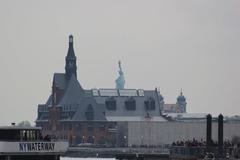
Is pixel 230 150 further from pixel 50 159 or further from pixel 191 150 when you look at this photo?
pixel 50 159

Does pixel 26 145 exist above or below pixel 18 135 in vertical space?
below

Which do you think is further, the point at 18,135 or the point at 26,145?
the point at 18,135

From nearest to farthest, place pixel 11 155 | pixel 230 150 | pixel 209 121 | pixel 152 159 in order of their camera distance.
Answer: pixel 11 155, pixel 230 150, pixel 209 121, pixel 152 159

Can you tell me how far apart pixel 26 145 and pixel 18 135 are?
2.12 metres

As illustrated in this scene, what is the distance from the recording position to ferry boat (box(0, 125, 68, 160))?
81938 mm

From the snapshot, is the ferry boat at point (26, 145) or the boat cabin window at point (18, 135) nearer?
the ferry boat at point (26, 145)

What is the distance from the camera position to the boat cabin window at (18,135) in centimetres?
8399

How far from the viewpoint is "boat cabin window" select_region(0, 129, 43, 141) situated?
8399 cm

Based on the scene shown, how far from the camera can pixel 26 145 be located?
82.2 meters

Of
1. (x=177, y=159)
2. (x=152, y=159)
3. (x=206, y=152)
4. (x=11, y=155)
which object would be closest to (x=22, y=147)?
(x=11, y=155)

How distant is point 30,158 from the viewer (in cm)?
8238

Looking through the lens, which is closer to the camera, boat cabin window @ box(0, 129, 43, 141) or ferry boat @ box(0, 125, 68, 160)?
ferry boat @ box(0, 125, 68, 160)

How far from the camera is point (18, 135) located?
84062 mm

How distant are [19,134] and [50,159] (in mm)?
3135
